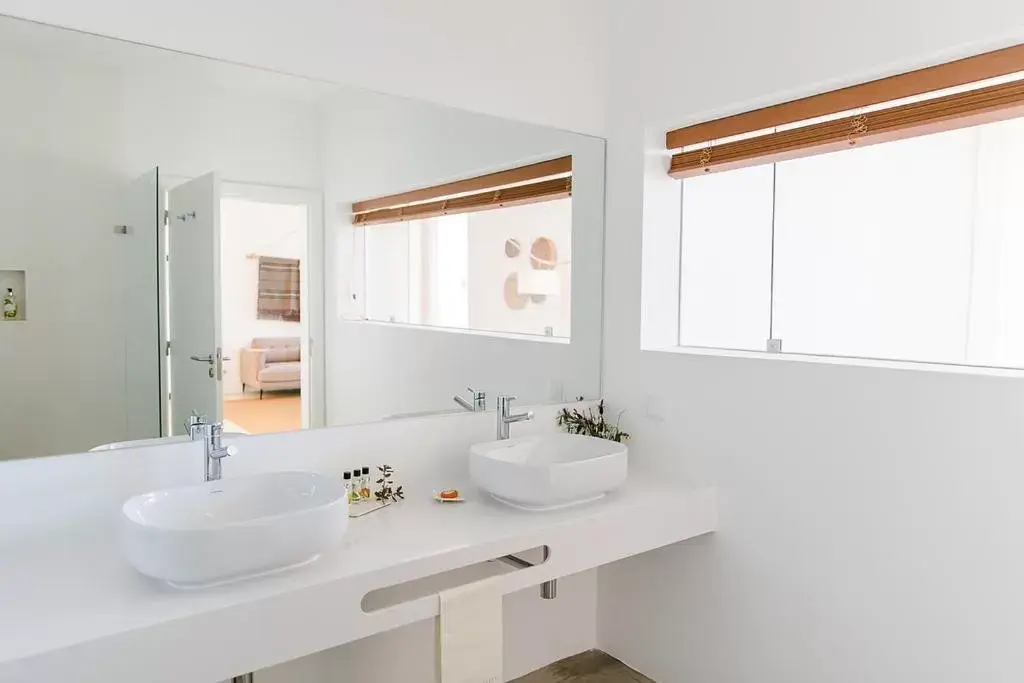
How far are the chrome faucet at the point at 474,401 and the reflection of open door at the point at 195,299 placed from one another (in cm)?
81

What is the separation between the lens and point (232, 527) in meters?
1.43

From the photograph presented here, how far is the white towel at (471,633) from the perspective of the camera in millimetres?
1776

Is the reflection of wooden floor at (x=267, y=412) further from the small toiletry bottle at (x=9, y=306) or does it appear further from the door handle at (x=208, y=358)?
the small toiletry bottle at (x=9, y=306)

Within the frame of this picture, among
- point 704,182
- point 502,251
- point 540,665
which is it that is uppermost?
point 704,182

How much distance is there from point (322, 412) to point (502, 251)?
94 centimetres

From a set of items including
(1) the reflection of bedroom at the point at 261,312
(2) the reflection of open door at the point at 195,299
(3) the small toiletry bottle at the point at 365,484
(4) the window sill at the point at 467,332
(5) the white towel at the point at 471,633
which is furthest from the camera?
(4) the window sill at the point at 467,332

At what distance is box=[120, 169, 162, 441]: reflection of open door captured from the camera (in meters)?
1.83

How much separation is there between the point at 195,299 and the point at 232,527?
76 cm

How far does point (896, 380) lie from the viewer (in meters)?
1.91

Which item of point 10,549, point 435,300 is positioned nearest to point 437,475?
point 435,300

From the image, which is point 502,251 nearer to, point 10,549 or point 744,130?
point 744,130

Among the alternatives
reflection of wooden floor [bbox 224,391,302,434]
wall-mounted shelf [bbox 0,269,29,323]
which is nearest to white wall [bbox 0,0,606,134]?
wall-mounted shelf [bbox 0,269,29,323]

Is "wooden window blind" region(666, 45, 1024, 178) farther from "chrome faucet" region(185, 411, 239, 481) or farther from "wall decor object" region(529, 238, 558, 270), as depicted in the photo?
"chrome faucet" region(185, 411, 239, 481)

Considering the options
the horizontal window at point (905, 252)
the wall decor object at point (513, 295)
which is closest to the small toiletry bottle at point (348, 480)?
the wall decor object at point (513, 295)
